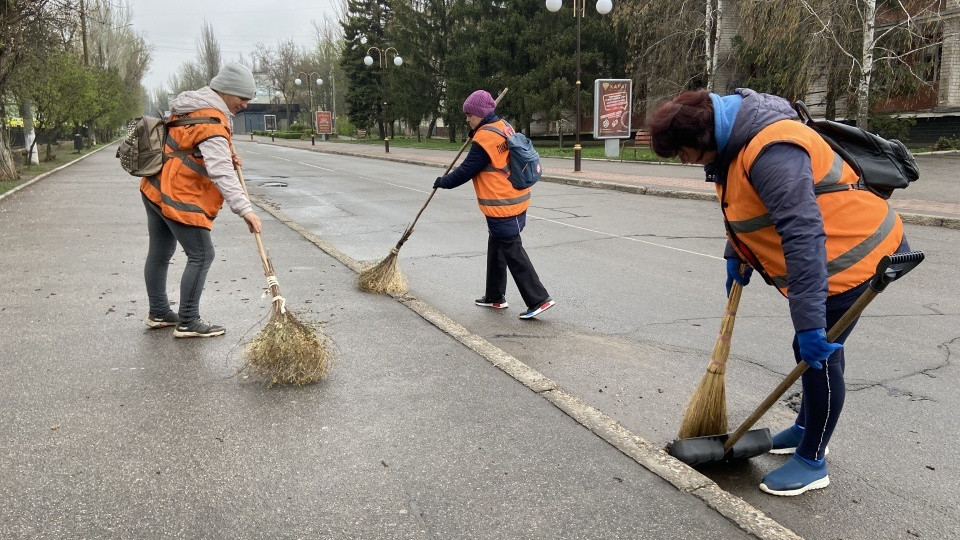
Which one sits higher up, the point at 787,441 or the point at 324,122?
the point at 324,122

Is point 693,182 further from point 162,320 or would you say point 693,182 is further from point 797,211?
point 797,211

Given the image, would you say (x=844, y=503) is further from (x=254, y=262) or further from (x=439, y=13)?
(x=439, y=13)

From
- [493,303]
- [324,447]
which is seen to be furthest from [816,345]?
[493,303]

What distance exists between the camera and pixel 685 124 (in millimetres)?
2582

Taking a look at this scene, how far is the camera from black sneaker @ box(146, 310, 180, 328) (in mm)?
5105

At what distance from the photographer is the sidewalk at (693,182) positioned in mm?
11439

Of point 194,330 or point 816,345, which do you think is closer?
point 816,345

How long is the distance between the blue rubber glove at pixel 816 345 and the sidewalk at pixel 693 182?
1004 centimetres

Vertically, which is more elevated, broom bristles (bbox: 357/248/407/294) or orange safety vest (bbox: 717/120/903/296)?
orange safety vest (bbox: 717/120/903/296)

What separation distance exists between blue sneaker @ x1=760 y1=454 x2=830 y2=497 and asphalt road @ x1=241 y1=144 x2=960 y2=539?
40mm

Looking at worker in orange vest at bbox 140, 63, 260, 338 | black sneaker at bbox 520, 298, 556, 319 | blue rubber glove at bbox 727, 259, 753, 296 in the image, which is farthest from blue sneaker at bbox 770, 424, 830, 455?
worker in orange vest at bbox 140, 63, 260, 338

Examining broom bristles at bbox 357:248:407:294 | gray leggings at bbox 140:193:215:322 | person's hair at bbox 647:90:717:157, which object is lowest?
broom bristles at bbox 357:248:407:294

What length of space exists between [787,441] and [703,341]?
1.86 meters

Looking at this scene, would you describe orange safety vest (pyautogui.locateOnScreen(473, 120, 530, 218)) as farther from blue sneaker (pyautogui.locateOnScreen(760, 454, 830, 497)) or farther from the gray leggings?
blue sneaker (pyautogui.locateOnScreen(760, 454, 830, 497))
